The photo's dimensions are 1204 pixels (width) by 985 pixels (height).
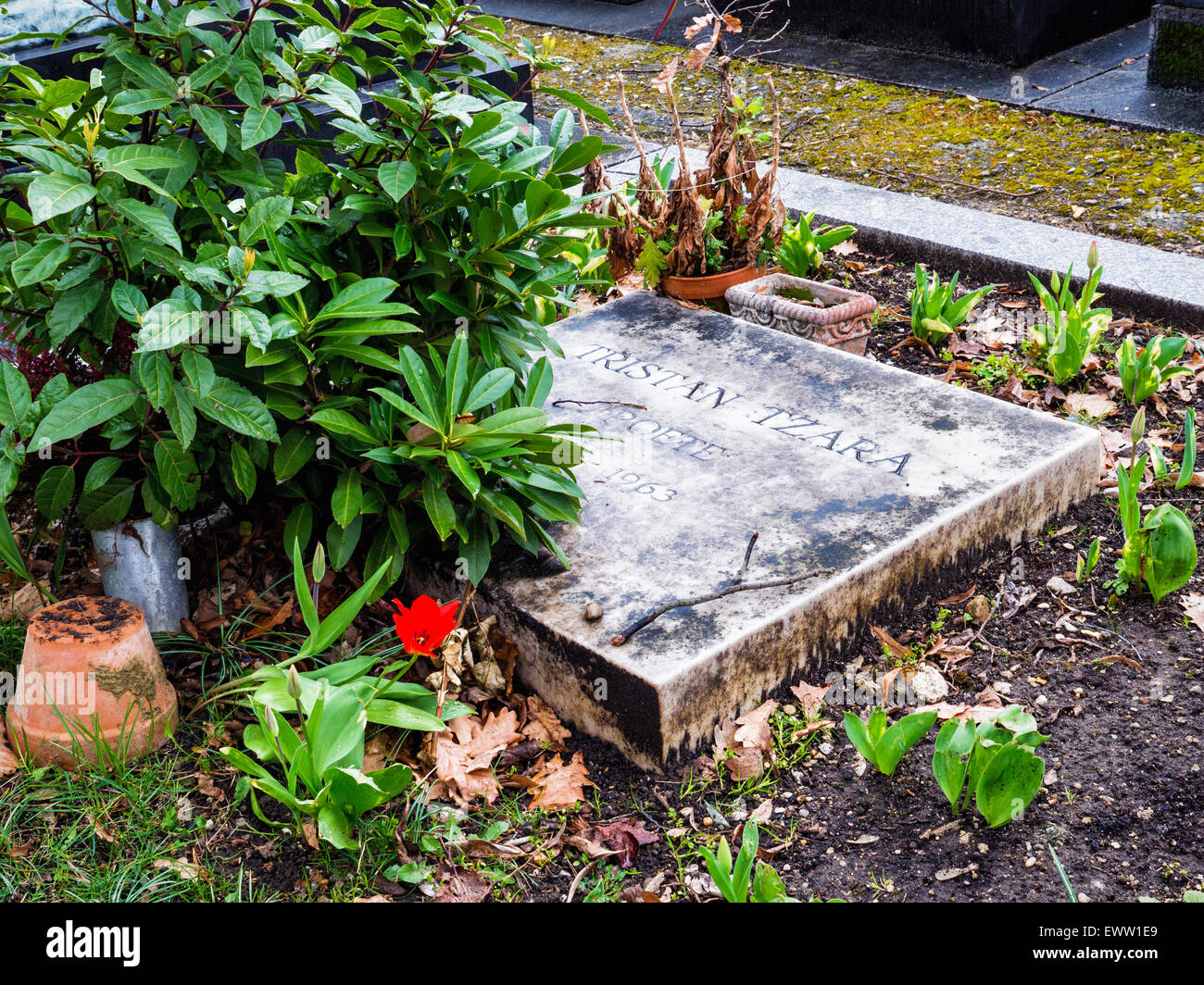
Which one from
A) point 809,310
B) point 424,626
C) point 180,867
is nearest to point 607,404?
point 809,310

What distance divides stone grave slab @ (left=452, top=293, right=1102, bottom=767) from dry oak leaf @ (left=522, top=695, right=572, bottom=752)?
1.1 inches

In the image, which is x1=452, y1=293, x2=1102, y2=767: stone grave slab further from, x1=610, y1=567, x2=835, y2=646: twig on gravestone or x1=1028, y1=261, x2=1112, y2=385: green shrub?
x1=1028, y1=261, x2=1112, y2=385: green shrub

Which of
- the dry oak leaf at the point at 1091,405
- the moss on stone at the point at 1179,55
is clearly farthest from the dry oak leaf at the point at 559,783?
the moss on stone at the point at 1179,55

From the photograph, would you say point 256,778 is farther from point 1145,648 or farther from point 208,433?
point 1145,648

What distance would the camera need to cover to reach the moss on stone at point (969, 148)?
5.30 m

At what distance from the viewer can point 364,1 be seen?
8.25 feet

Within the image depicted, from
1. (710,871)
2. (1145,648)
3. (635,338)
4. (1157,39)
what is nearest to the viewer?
(710,871)

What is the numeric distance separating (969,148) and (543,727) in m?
4.76

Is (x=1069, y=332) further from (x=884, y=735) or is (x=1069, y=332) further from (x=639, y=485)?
(x=884, y=735)

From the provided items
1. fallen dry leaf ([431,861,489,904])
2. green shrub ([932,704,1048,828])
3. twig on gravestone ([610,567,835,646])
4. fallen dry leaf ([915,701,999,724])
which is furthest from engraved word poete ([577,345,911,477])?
fallen dry leaf ([431,861,489,904])

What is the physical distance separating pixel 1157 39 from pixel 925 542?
16.4ft

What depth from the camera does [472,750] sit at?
2.62m

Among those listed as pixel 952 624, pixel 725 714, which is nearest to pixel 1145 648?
pixel 952 624

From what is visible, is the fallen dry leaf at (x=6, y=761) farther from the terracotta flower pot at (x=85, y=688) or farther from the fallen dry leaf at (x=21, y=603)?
the fallen dry leaf at (x=21, y=603)
